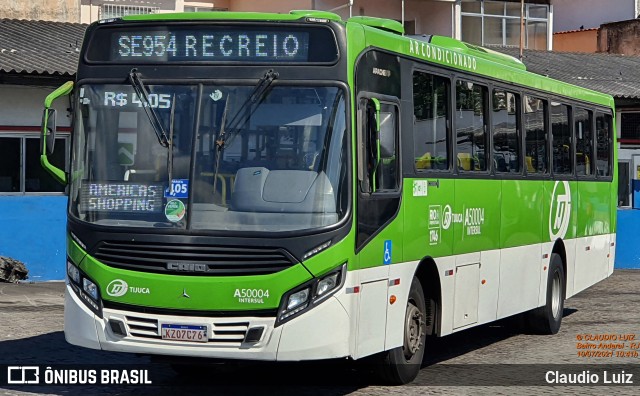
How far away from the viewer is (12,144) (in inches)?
977

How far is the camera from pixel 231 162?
9562mm

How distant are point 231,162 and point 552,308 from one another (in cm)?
727

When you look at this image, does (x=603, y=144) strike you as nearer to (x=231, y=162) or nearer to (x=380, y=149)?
(x=380, y=149)

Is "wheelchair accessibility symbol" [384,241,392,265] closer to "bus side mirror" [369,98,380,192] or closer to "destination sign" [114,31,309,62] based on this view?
"bus side mirror" [369,98,380,192]

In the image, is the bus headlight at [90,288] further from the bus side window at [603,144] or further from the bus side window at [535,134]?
the bus side window at [603,144]

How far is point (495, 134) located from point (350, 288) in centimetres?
441

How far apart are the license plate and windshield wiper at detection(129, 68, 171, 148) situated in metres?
1.40

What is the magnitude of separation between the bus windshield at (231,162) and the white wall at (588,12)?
4494 cm

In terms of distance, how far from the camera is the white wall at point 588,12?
5316 cm

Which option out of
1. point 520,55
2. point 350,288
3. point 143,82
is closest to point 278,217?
point 350,288

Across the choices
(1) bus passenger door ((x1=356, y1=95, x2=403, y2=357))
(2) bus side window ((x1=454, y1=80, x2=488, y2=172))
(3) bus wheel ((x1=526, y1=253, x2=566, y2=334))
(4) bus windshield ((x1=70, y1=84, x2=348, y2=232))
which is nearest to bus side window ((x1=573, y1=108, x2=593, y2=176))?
(3) bus wheel ((x1=526, y1=253, x2=566, y2=334))

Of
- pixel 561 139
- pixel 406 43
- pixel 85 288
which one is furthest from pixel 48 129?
pixel 561 139

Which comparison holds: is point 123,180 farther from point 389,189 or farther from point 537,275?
point 537,275

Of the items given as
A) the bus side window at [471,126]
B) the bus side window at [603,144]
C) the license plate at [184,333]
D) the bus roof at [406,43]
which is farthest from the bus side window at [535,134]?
the license plate at [184,333]
